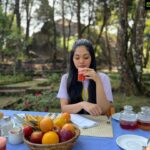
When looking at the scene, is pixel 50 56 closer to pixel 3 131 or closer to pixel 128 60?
pixel 128 60

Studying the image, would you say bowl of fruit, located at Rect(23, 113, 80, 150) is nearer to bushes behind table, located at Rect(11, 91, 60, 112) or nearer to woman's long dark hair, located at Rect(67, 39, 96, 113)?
woman's long dark hair, located at Rect(67, 39, 96, 113)

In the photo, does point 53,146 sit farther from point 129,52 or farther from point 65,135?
point 129,52

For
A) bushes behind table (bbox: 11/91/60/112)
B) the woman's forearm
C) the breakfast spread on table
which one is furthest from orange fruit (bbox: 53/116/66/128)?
bushes behind table (bbox: 11/91/60/112)

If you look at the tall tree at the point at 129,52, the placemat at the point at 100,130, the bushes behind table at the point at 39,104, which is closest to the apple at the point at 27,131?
the placemat at the point at 100,130

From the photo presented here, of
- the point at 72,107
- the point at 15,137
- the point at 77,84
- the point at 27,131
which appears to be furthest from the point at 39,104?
the point at 27,131

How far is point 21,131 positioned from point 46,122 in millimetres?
239

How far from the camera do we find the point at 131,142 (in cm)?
168

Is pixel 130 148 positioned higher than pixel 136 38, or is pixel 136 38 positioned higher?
pixel 136 38

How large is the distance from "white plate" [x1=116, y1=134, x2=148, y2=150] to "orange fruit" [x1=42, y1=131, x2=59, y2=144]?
446 mm

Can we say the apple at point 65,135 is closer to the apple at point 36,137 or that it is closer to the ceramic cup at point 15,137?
the apple at point 36,137

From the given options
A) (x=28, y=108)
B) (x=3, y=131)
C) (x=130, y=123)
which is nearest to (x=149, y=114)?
(x=130, y=123)

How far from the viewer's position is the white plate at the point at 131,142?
5.31ft

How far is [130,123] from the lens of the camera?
1.93m

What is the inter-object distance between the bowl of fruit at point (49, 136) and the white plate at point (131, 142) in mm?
317
